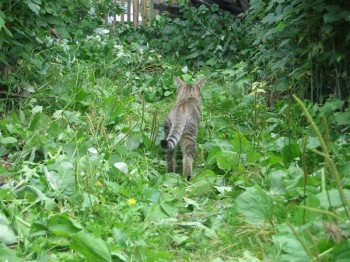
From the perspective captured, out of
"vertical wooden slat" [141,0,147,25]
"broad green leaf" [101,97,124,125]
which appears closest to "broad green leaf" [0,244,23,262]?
"broad green leaf" [101,97,124,125]

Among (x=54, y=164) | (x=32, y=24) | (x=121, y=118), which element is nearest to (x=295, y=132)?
(x=121, y=118)

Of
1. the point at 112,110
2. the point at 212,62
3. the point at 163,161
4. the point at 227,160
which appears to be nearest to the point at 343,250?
the point at 227,160

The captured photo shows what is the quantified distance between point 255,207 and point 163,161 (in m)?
2.42

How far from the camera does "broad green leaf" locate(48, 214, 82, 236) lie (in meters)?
4.02

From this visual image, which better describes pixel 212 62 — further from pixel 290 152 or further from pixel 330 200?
pixel 330 200

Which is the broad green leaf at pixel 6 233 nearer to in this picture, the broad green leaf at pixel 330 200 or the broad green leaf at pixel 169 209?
the broad green leaf at pixel 169 209

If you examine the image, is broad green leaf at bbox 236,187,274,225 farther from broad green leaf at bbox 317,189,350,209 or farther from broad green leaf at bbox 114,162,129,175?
broad green leaf at bbox 114,162,129,175

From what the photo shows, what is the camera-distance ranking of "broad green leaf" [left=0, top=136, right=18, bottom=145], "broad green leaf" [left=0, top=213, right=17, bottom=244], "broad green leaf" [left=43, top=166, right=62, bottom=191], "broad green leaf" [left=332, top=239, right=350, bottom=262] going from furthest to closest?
"broad green leaf" [left=0, top=136, right=18, bottom=145], "broad green leaf" [left=43, top=166, right=62, bottom=191], "broad green leaf" [left=0, top=213, right=17, bottom=244], "broad green leaf" [left=332, top=239, right=350, bottom=262]

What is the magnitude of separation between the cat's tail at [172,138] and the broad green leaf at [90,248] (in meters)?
2.02

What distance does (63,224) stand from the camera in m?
4.05

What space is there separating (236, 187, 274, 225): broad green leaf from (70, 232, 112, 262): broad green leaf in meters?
0.83

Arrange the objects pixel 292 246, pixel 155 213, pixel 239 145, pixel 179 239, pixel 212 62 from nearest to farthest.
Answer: pixel 292 246 < pixel 179 239 < pixel 155 213 < pixel 239 145 < pixel 212 62

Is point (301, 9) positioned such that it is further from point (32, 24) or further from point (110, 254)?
point (110, 254)

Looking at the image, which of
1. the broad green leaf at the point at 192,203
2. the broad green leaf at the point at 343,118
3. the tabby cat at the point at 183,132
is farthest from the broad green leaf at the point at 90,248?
the broad green leaf at the point at 343,118
